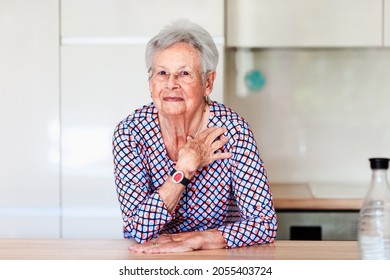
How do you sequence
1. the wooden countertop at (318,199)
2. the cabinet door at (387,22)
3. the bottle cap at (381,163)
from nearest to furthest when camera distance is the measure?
the bottle cap at (381,163), the wooden countertop at (318,199), the cabinet door at (387,22)

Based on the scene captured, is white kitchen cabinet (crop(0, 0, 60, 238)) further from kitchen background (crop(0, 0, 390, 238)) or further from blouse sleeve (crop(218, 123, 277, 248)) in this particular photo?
A: blouse sleeve (crop(218, 123, 277, 248))

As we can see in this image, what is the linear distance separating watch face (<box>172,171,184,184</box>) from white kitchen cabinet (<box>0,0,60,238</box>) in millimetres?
1203

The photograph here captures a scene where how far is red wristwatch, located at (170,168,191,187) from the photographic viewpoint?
172cm

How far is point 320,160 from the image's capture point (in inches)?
130

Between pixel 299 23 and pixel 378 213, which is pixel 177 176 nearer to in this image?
pixel 378 213

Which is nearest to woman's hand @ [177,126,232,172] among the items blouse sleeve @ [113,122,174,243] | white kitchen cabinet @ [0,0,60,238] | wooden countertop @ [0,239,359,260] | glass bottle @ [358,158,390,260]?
blouse sleeve @ [113,122,174,243]

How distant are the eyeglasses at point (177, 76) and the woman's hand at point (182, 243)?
15.7 inches

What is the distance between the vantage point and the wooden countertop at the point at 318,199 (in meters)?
2.73

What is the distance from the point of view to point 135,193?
1.73 meters

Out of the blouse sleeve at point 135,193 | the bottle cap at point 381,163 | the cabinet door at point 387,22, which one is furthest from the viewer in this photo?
the cabinet door at point 387,22

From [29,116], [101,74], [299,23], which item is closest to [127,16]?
[101,74]

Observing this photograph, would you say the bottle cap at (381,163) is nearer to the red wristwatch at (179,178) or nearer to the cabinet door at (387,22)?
the red wristwatch at (179,178)

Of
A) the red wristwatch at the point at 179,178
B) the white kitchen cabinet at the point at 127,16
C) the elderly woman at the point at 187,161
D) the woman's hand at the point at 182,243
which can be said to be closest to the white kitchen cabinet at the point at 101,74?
the white kitchen cabinet at the point at 127,16
